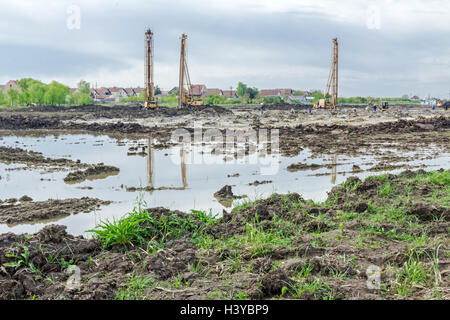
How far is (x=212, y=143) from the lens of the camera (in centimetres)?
1798

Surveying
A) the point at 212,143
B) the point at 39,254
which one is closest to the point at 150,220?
the point at 39,254

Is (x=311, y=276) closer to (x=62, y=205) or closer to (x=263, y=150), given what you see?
(x=62, y=205)

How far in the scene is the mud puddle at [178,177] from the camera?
786cm

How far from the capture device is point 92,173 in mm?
10703

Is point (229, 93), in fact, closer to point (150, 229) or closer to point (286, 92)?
point (286, 92)

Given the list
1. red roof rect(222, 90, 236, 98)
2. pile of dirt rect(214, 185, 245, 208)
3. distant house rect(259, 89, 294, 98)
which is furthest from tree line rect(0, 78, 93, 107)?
pile of dirt rect(214, 185, 245, 208)

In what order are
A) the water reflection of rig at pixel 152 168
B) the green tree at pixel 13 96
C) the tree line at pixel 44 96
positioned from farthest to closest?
the tree line at pixel 44 96 → the green tree at pixel 13 96 → the water reflection of rig at pixel 152 168

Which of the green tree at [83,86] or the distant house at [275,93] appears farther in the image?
the distant house at [275,93]

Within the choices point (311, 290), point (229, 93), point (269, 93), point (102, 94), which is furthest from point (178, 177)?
point (102, 94)

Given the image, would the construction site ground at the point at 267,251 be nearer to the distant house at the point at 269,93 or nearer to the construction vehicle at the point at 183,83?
the construction vehicle at the point at 183,83

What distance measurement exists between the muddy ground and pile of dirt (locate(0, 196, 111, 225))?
2.32 meters

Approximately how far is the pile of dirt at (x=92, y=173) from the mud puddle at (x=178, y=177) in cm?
9

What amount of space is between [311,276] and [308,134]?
1778 centimetres

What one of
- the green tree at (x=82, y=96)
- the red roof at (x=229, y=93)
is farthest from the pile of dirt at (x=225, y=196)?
the red roof at (x=229, y=93)
